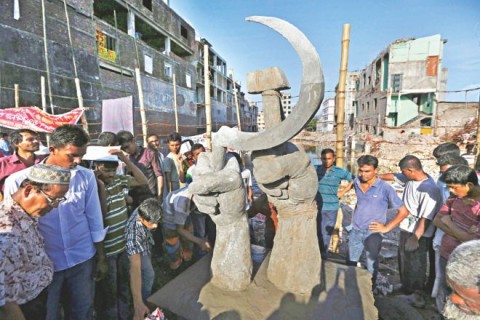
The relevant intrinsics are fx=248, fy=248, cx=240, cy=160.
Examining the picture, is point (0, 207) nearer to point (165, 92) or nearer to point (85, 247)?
point (85, 247)

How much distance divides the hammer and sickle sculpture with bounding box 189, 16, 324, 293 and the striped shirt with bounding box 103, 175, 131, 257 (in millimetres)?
1075

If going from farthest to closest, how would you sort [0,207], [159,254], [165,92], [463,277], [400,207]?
1. [165,92]
2. [159,254]
3. [400,207]
4. [0,207]
5. [463,277]

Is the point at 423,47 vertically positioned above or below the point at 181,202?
above

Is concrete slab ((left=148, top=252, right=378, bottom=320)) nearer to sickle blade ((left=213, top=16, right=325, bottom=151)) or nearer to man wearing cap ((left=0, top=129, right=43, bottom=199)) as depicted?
sickle blade ((left=213, top=16, right=325, bottom=151))

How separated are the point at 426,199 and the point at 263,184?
7.39 feet

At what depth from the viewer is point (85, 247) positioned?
2.20m

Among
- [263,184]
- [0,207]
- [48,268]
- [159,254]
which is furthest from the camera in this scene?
[159,254]

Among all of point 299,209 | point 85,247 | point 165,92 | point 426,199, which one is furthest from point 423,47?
point 85,247

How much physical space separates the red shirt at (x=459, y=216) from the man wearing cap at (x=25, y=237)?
10.6 ft

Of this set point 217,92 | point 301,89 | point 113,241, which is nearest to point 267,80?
point 301,89

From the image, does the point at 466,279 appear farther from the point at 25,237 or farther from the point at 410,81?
the point at 410,81

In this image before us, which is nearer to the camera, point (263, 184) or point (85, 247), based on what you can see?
point (263, 184)

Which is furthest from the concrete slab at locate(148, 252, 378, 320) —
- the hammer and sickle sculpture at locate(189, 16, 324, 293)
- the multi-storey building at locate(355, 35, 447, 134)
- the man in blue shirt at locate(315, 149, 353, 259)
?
the multi-storey building at locate(355, 35, 447, 134)

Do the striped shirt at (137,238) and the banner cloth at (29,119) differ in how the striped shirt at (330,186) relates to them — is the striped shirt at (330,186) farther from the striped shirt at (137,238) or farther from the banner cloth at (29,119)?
the banner cloth at (29,119)
